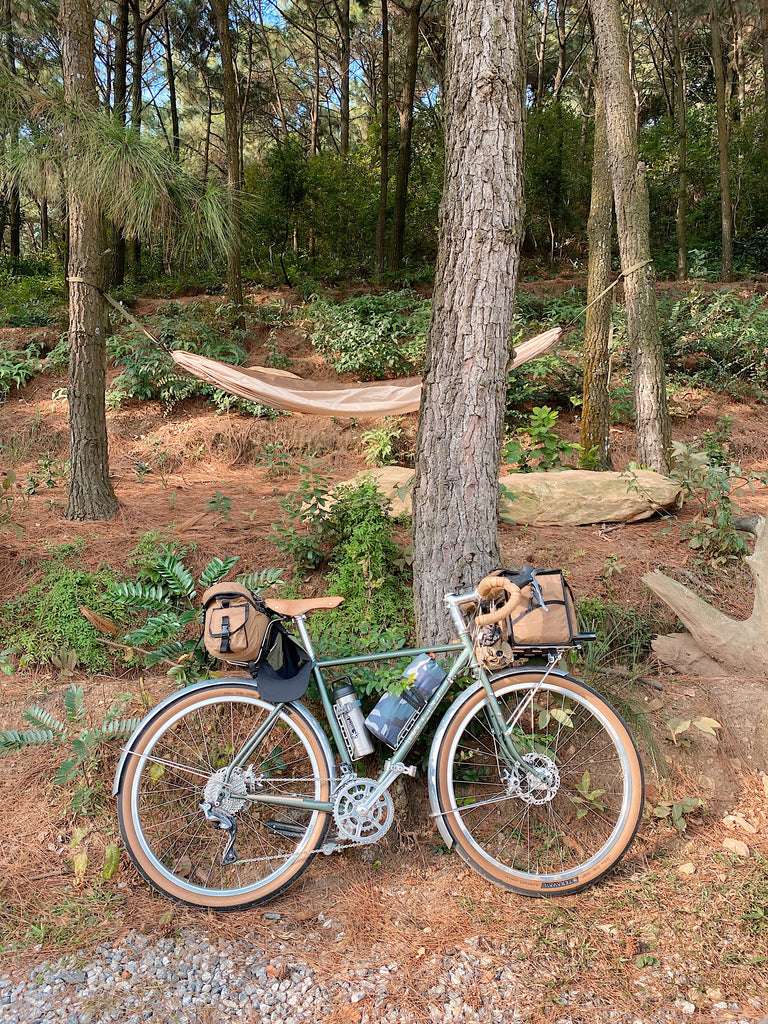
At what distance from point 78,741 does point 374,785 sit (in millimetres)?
929

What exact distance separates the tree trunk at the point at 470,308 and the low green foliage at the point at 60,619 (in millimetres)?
1360

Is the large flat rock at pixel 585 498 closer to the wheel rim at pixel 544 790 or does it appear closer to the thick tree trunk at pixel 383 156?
the wheel rim at pixel 544 790

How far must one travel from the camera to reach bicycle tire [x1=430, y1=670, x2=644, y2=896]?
2021mm

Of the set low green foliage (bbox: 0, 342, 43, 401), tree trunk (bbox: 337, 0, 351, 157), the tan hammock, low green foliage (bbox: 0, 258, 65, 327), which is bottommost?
the tan hammock

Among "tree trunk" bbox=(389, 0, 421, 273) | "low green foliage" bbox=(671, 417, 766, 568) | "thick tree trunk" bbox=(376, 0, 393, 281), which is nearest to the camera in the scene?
"low green foliage" bbox=(671, 417, 766, 568)

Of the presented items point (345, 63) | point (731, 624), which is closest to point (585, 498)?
point (731, 624)

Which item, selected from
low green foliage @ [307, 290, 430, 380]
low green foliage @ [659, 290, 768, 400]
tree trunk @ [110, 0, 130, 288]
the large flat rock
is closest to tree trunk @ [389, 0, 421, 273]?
low green foliage @ [307, 290, 430, 380]

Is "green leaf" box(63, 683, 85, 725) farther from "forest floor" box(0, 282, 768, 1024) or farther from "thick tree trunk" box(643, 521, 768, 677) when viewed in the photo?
"thick tree trunk" box(643, 521, 768, 677)

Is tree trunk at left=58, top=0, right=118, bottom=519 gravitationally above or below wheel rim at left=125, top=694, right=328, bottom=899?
above

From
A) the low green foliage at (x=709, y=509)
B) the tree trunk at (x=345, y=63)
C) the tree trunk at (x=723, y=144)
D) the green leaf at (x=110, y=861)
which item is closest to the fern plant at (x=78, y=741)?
the green leaf at (x=110, y=861)

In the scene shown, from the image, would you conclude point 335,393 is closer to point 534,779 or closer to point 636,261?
point 636,261

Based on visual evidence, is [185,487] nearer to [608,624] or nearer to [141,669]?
[141,669]

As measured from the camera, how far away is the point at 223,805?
2035 millimetres

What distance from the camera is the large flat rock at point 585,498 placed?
3902 millimetres
